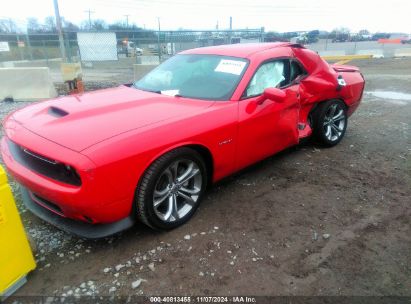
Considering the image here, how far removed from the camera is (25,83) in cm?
851

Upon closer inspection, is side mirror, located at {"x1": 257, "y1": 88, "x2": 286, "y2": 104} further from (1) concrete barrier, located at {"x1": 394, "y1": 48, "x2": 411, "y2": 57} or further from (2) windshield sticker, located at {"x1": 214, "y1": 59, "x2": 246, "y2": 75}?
(1) concrete barrier, located at {"x1": 394, "y1": 48, "x2": 411, "y2": 57}

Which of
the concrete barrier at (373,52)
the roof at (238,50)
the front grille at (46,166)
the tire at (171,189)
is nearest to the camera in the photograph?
the front grille at (46,166)

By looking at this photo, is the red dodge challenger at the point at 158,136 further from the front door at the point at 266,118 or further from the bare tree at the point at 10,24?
the bare tree at the point at 10,24

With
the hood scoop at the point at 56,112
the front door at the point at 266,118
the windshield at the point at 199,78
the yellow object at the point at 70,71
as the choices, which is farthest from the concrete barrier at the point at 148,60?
the hood scoop at the point at 56,112

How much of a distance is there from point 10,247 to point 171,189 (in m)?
1.27

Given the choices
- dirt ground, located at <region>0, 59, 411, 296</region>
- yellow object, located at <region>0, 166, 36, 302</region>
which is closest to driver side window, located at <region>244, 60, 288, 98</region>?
dirt ground, located at <region>0, 59, 411, 296</region>

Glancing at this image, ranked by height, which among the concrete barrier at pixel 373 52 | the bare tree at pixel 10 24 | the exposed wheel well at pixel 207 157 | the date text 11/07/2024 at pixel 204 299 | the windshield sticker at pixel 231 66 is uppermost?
the bare tree at pixel 10 24

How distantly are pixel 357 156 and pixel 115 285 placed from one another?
12.4ft

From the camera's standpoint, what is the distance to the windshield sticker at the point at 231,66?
3.55 meters

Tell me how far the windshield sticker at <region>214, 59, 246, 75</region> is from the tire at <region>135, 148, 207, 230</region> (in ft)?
3.69

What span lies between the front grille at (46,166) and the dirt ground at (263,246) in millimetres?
703

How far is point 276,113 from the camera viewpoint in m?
3.63

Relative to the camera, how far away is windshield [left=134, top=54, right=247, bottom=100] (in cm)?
344

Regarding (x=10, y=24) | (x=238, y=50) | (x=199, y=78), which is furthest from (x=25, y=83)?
(x=10, y=24)
